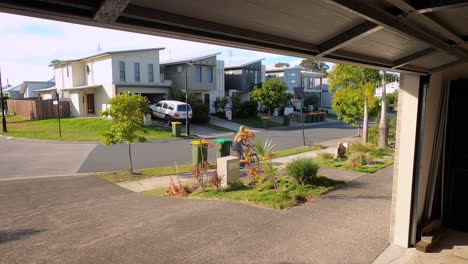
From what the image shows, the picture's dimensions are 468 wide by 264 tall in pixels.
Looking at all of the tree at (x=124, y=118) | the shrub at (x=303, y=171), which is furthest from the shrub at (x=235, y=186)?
the tree at (x=124, y=118)

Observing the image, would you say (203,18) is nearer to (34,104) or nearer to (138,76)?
(138,76)

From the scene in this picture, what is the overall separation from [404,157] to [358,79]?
38.6ft

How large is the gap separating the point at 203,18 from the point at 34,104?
3707cm

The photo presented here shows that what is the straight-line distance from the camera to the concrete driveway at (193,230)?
207 inches

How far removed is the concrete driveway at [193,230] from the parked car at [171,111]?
61.9 ft

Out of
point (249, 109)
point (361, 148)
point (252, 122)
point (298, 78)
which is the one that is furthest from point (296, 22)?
point (298, 78)

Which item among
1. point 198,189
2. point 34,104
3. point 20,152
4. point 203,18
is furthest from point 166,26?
point 34,104

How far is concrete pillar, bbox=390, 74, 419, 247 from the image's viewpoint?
202 inches

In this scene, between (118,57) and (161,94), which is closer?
(118,57)

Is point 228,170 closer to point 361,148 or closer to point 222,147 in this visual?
point 222,147

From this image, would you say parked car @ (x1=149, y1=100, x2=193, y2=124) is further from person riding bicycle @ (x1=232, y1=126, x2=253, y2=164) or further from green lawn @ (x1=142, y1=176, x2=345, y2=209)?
green lawn @ (x1=142, y1=176, x2=345, y2=209)

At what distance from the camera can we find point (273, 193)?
8.24m

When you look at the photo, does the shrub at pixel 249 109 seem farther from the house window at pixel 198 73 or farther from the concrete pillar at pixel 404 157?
the concrete pillar at pixel 404 157

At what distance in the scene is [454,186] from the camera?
19.2 feet
